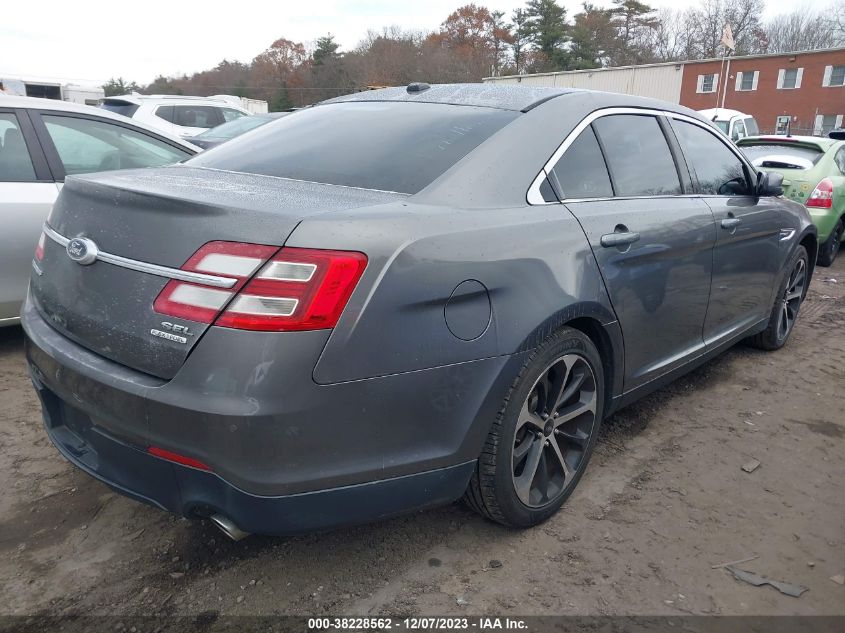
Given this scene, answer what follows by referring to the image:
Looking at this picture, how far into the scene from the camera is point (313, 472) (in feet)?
5.97

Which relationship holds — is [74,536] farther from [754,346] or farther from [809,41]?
[809,41]

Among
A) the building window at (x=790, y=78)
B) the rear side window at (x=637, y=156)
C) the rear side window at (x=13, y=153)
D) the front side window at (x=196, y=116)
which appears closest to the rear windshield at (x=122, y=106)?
the front side window at (x=196, y=116)

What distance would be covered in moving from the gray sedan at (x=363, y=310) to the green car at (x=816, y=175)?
5288 mm

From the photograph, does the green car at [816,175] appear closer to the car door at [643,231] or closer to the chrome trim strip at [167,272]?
the car door at [643,231]

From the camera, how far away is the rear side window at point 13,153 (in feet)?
13.1

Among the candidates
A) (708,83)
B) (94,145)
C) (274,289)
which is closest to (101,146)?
(94,145)

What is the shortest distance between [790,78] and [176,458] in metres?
50.4

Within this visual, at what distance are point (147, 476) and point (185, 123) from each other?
11841 mm

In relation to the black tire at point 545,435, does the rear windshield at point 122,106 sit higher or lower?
higher

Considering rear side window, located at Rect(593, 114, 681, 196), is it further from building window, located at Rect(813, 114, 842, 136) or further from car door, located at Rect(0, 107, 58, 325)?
building window, located at Rect(813, 114, 842, 136)

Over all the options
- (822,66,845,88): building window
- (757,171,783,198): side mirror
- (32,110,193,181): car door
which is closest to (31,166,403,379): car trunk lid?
(32,110,193,181): car door

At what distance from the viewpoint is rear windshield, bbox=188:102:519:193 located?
232 centimetres

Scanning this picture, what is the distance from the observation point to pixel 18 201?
12.8 ft

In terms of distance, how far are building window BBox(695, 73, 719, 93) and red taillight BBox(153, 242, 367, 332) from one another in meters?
48.3
